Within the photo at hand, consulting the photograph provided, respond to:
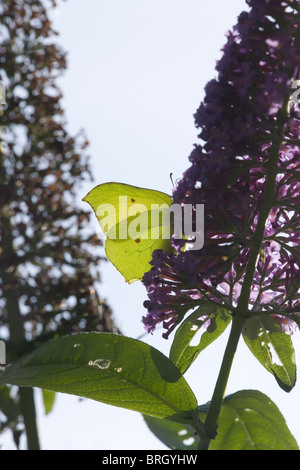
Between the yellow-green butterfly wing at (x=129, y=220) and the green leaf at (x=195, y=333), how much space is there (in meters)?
0.78

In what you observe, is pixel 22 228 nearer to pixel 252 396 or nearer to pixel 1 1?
pixel 1 1

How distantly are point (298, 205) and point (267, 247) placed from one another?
0.72 feet

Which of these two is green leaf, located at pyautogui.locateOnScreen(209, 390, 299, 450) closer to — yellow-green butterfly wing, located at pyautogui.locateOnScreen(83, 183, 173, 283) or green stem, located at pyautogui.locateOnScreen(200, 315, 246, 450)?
green stem, located at pyautogui.locateOnScreen(200, 315, 246, 450)

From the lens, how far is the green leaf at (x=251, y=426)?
4.23 ft

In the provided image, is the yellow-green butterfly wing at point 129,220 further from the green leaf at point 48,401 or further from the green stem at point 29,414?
the green leaf at point 48,401

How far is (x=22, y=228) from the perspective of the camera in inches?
183

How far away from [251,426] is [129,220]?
4.37 ft

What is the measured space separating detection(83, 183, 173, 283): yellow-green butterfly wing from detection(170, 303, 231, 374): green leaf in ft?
2.56

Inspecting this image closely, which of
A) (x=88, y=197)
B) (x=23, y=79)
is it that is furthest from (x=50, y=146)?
(x=88, y=197)


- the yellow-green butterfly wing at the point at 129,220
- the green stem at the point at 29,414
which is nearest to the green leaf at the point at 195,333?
the yellow-green butterfly wing at the point at 129,220

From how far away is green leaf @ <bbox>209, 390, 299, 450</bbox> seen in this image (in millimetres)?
1290

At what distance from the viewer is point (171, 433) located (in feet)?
5.37
